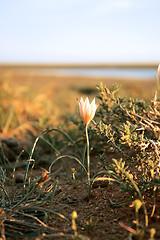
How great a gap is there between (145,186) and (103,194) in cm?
32

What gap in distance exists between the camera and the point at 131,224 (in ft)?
3.86

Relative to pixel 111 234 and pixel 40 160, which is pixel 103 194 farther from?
pixel 40 160

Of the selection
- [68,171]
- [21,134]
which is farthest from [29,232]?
[21,134]

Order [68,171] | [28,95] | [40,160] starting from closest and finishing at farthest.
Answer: [68,171] → [40,160] → [28,95]

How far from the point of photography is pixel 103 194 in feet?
4.80

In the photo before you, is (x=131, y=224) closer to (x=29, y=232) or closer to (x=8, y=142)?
(x=29, y=232)

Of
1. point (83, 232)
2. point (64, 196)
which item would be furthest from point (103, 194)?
point (83, 232)

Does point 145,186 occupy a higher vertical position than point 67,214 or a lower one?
higher

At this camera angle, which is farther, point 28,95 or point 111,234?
point 28,95

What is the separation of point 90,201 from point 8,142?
46.4 inches

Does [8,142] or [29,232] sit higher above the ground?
[8,142]

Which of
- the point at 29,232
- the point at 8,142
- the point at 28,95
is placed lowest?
the point at 29,232

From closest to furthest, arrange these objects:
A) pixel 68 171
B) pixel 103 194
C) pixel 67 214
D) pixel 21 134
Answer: pixel 67 214 < pixel 103 194 < pixel 68 171 < pixel 21 134

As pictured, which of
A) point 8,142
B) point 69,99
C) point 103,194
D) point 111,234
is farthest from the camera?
point 69,99
